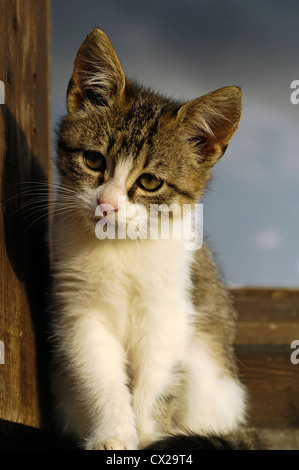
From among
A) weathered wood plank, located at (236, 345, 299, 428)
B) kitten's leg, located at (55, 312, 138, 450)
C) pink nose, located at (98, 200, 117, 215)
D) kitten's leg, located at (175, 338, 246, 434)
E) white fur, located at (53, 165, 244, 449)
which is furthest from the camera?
weathered wood plank, located at (236, 345, 299, 428)

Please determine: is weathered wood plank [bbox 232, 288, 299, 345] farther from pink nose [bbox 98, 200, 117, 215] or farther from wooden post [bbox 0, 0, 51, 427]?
pink nose [bbox 98, 200, 117, 215]

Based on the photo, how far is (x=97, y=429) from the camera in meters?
2.04

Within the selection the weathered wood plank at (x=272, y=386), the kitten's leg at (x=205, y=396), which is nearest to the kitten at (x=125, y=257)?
the kitten's leg at (x=205, y=396)

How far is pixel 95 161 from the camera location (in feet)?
6.85

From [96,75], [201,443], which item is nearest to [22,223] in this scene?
[96,75]

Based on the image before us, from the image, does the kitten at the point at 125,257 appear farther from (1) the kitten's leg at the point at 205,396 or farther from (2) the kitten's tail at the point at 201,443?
(1) the kitten's leg at the point at 205,396

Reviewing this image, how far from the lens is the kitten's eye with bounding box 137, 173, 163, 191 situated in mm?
2053

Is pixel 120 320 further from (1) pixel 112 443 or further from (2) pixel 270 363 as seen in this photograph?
(2) pixel 270 363

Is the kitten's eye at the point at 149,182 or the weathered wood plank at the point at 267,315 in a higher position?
the kitten's eye at the point at 149,182

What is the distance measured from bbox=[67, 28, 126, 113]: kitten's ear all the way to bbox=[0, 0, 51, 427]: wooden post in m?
0.24

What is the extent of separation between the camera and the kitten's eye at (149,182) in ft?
6.73

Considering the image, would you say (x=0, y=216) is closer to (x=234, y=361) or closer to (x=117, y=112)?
(x=117, y=112)

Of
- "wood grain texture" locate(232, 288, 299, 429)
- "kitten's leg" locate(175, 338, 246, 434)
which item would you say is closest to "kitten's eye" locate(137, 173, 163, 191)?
"kitten's leg" locate(175, 338, 246, 434)

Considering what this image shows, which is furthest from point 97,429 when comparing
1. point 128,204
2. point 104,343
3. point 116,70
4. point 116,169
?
point 116,70
